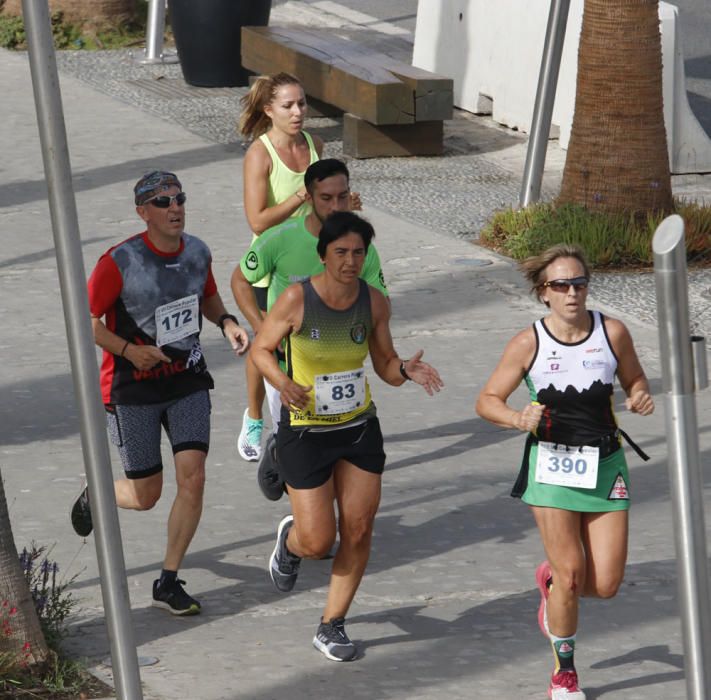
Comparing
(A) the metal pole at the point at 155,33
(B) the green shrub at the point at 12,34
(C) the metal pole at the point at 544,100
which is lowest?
(B) the green shrub at the point at 12,34

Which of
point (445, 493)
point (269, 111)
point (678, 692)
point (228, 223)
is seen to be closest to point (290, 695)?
point (678, 692)

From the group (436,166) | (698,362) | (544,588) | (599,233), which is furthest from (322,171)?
(436,166)

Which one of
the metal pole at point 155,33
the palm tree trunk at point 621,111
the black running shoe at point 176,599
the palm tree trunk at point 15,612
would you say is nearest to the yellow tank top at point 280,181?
the black running shoe at point 176,599

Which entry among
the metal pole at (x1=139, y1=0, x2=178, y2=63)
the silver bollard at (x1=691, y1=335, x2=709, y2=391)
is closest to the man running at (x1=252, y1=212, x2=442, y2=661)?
the silver bollard at (x1=691, y1=335, x2=709, y2=391)

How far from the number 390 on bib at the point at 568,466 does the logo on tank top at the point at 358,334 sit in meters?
0.85

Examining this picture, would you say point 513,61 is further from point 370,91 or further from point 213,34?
point 213,34

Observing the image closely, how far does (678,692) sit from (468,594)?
1127mm

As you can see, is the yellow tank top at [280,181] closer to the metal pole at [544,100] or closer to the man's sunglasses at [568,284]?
the man's sunglasses at [568,284]

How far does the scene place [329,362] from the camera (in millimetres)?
6168

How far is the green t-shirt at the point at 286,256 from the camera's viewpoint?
6977 millimetres

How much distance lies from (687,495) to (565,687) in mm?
2192

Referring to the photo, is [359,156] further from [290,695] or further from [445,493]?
[290,695]

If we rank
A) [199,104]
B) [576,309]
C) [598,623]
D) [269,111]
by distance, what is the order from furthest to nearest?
1. [199,104]
2. [269,111]
3. [598,623]
4. [576,309]

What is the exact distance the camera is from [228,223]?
1283cm
